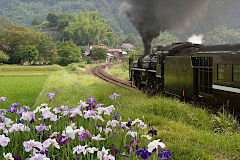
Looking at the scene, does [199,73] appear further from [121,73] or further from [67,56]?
[67,56]

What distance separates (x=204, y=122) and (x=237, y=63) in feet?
5.71

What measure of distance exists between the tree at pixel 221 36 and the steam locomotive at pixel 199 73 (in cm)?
9811

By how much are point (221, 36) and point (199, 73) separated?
10541cm

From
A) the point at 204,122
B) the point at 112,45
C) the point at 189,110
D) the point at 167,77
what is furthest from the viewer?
the point at 112,45

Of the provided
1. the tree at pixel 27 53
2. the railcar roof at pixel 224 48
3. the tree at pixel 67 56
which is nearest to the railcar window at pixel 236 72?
the railcar roof at pixel 224 48

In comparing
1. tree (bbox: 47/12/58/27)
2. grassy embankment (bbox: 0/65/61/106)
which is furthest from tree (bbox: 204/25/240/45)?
tree (bbox: 47/12/58/27)

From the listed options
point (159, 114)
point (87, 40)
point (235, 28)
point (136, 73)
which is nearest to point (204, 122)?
point (159, 114)

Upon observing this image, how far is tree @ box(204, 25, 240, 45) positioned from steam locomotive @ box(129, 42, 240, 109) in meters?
98.1

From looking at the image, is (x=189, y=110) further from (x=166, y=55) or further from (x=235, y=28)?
(x=235, y=28)

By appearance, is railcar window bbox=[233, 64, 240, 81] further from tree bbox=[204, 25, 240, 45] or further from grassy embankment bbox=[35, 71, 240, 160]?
tree bbox=[204, 25, 240, 45]

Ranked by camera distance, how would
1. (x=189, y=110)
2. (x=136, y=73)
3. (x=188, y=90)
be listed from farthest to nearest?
1. (x=136, y=73)
2. (x=188, y=90)
3. (x=189, y=110)

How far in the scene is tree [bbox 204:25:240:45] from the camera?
103 m

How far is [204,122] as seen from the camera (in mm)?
6742

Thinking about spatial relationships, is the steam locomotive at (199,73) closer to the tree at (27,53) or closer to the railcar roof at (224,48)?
the railcar roof at (224,48)
